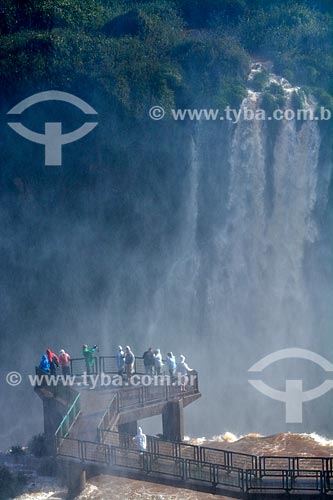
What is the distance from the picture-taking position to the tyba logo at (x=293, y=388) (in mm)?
34125

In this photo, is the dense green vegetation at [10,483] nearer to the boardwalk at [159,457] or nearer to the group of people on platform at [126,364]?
the boardwalk at [159,457]

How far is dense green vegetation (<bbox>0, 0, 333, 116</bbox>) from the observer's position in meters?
41.8

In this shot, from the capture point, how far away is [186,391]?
90.1 ft

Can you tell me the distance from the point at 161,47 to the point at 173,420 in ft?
75.4

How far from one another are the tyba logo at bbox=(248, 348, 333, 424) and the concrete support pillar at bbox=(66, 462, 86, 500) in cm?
1134

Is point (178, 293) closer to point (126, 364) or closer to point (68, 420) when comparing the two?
point (126, 364)

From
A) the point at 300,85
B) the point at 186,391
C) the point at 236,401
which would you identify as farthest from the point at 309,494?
the point at 300,85

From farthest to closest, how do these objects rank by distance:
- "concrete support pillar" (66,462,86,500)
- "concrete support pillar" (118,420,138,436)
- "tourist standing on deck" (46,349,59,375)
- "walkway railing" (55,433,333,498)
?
"concrete support pillar" (118,420,138,436), "tourist standing on deck" (46,349,59,375), "concrete support pillar" (66,462,86,500), "walkway railing" (55,433,333,498)

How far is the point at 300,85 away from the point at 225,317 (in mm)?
12311

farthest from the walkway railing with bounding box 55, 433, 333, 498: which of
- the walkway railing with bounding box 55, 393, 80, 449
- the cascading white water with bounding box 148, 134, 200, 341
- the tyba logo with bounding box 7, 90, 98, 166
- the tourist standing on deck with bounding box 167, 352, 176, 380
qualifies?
the tyba logo with bounding box 7, 90, 98, 166

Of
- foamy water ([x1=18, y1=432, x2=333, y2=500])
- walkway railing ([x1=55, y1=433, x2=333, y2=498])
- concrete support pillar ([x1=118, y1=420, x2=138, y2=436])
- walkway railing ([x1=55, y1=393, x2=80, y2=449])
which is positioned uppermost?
walkway railing ([x1=55, y1=393, x2=80, y2=449])

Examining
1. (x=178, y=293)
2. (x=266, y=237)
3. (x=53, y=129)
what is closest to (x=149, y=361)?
(x=178, y=293)

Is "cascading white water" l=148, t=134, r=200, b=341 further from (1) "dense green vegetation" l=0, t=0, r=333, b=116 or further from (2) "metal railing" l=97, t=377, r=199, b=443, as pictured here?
(2) "metal railing" l=97, t=377, r=199, b=443

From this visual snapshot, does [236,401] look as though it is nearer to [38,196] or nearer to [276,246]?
[276,246]
